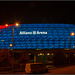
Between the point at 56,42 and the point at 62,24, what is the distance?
9.77m

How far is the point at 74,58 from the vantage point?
1617 inches

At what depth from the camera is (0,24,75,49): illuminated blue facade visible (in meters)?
77.6

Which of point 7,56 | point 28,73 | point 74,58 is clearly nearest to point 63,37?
point 74,58

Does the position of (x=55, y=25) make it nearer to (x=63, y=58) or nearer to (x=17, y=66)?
(x=63, y=58)

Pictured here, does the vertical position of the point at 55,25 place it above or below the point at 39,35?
above

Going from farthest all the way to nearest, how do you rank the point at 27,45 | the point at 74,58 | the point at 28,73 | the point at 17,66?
the point at 27,45 < the point at 74,58 < the point at 17,66 < the point at 28,73

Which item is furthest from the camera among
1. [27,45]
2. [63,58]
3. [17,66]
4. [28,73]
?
[27,45]

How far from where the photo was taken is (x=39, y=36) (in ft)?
257

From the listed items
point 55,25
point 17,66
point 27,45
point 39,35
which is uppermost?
point 55,25

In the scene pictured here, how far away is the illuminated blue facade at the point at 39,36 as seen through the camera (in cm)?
7756

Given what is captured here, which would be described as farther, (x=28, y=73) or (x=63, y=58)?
(x=63, y=58)

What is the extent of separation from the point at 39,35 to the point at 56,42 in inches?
366

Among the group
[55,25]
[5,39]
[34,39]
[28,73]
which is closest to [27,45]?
[34,39]

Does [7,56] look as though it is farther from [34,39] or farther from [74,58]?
[34,39]
